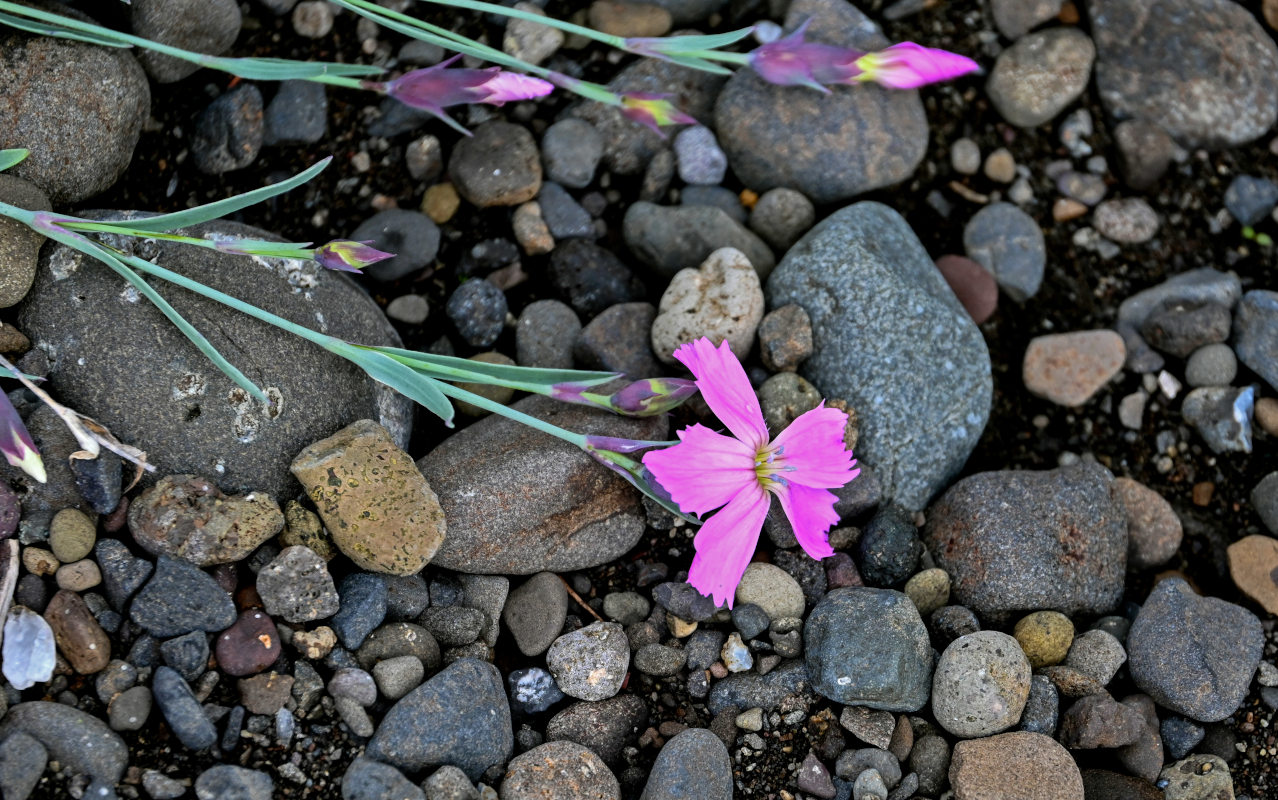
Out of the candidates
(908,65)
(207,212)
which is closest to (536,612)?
(207,212)

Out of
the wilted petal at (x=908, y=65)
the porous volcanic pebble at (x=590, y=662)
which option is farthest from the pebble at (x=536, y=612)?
Answer: the wilted petal at (x=908, y=65)

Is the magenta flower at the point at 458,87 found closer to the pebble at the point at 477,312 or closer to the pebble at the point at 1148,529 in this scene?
the pebble at the point at 477,312

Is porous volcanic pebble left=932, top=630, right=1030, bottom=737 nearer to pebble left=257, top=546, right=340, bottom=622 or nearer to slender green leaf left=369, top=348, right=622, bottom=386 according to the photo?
slender green leaf left=369, top=348, right=622, bottom=386

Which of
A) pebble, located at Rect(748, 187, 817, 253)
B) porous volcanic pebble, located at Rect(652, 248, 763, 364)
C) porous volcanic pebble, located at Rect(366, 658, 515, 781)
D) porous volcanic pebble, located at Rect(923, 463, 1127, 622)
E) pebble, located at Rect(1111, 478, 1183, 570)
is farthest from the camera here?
pebble, located at Rect(748, 187, 817, 253)

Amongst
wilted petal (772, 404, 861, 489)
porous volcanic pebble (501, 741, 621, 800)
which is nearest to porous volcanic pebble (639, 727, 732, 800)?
porous volcanic pebble (501, 741, 621, 800)

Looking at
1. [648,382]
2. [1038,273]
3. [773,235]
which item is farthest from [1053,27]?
[648,382]

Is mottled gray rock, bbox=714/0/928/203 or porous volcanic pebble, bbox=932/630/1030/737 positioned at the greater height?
mottled gray rock, bbox=714/0/928/203

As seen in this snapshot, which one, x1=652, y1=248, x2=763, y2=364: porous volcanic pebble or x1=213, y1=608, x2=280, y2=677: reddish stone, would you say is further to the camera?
x1=652, y1=248, x2=763, y2=364: porous volcanic pebble

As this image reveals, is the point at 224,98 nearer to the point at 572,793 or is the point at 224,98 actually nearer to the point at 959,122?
the point at 572,793
